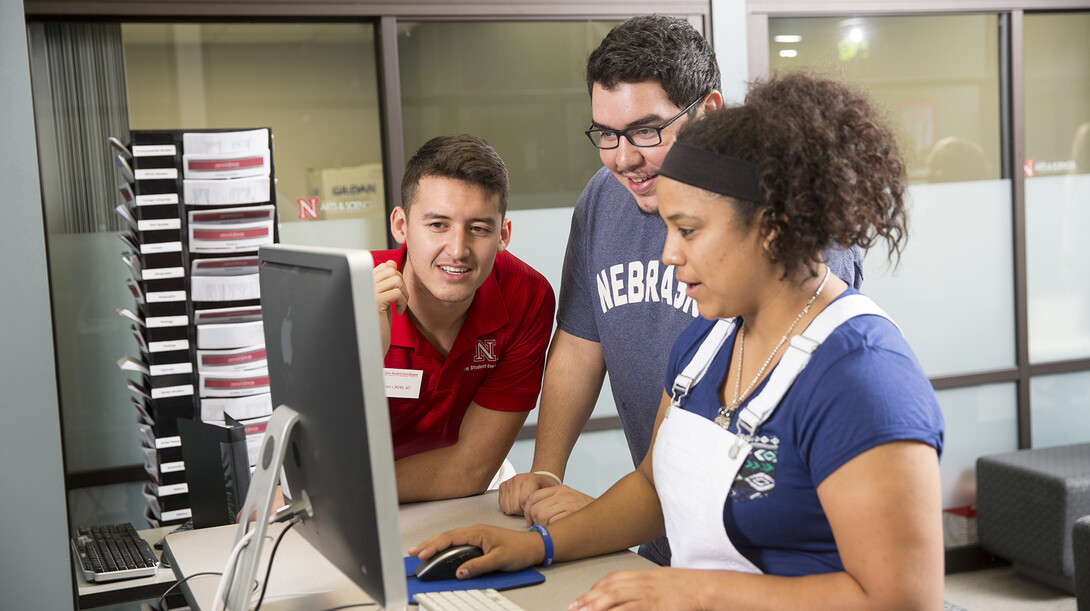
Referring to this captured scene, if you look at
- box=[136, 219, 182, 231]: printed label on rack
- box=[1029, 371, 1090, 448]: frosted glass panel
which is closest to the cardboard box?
box=[136, 219, 182, 231]: printed label on rack

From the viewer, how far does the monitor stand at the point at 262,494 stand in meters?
1.07

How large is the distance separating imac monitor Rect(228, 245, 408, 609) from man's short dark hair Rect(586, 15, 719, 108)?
2.34 feet

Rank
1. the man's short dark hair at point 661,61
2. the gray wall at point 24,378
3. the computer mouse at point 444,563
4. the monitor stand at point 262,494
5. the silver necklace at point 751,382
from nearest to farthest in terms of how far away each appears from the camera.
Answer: the monitor stand at point 262,494
the silver necklace at point 751,382
the computer mouse at point 444,563
the man's short dark hair at point 661,61
the gray wall at point 24,378

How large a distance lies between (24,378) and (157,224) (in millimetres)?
675

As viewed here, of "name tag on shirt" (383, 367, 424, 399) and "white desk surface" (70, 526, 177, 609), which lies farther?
"white desk surface" (70, 526, 177, 609)

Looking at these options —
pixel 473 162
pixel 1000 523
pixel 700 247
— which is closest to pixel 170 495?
pixel 473 162

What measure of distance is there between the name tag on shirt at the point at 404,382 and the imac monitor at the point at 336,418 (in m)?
0.57

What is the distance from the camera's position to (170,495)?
8.04ft

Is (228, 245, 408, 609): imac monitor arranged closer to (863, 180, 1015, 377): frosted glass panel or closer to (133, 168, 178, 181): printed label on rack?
(133, 168, 178, 181): printed label on rack

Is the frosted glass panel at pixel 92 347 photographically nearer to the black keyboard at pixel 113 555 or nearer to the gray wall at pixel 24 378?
the gray wall at pixel 24 378

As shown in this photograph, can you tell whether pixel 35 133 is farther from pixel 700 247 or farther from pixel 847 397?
pixel 847 397

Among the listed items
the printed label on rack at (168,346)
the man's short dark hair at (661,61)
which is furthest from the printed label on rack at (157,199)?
the man's short dark hair at (661,61)

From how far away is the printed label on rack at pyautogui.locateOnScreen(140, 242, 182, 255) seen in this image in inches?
95.5

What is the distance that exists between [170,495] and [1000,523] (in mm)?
3107
